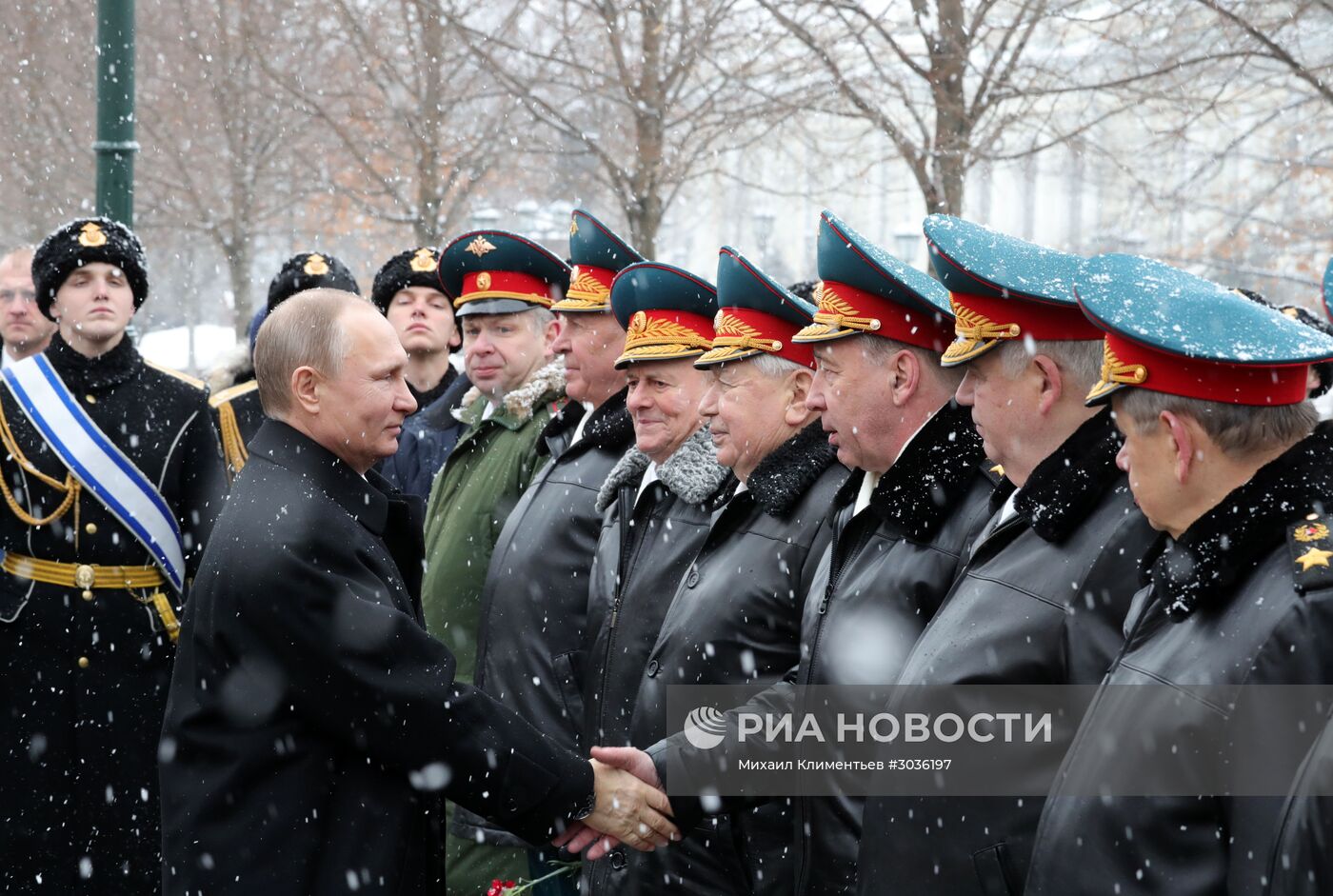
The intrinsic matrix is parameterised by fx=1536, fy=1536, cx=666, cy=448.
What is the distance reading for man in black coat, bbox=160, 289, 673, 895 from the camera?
139 inches

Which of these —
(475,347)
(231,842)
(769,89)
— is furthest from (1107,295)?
(769,89)

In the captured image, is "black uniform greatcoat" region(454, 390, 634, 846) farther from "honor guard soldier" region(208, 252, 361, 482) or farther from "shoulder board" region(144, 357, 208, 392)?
"honor guard soldier" region(208, 252, 361, 482)

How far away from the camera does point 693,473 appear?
A: 15.1 feet

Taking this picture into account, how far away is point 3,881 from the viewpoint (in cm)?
572

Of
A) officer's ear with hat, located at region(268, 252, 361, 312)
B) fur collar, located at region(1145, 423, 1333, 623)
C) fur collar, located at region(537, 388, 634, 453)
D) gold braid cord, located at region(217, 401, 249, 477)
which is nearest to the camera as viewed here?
fur collar, located at region(1145, 423, 1333, 623)

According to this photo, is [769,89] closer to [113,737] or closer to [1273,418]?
[113,737]

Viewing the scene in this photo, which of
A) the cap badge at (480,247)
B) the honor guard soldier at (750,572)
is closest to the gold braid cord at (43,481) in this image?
the cap badge at (480,247)

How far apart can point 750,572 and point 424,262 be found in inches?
146

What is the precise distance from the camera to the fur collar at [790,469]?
4121 millimetres

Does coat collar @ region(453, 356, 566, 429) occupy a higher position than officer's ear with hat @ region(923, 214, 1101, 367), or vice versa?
officer's ear with hat @ region(923, 214, 1101, 367)

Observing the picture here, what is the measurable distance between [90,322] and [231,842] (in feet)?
10.1

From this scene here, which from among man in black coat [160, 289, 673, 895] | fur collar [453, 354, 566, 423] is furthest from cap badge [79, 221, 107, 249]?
man in black coat [160, 289, 673, 895]

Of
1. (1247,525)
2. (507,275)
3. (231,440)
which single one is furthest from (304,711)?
(231,440)

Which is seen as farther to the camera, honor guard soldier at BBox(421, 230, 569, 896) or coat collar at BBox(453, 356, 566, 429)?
coat collar at BBox(453, 356, 566, 429)
